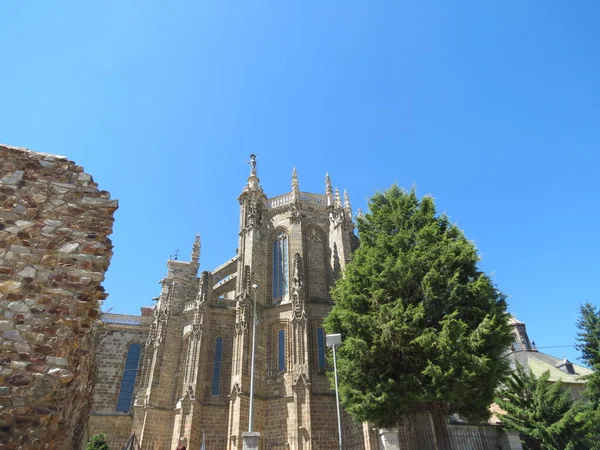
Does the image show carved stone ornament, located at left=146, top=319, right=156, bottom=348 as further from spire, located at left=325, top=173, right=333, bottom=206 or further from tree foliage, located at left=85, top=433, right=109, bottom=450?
spire, located at left=325, top=173, right=333, bottom=206

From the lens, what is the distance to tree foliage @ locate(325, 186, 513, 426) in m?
13.0

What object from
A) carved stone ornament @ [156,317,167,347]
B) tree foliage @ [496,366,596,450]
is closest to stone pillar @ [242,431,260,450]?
tree foliage @ [496,366,596,450]

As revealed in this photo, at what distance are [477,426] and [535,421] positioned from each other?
257 centimetres

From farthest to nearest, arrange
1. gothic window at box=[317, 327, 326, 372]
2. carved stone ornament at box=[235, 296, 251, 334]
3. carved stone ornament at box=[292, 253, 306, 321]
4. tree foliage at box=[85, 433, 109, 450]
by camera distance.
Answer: carved stone ornament at box=[292, 253, 306, 321] < gothic window at box=[317, 327, 326, 372] < carved stone ornament at box=[235, 296, 251, 334] < tree foliage at box=[85, 433, 109, 450]

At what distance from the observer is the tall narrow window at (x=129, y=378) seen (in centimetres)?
2772

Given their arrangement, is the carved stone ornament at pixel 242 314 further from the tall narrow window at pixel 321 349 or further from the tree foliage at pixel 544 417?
the tree foliage at pixel 544 417

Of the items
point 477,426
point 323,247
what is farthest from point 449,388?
point 323,247

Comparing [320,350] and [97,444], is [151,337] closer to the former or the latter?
[97,444]

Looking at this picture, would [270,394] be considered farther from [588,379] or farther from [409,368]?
[588,379]

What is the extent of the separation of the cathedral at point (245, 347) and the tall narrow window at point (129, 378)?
0.23 ft

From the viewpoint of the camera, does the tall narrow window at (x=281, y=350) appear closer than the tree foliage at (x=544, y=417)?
No

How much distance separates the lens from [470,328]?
14.0m

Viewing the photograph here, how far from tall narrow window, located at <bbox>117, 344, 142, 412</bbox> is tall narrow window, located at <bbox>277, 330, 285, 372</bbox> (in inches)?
482

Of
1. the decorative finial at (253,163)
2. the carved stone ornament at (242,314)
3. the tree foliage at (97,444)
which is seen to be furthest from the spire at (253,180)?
the tree foliage at (97,444)
